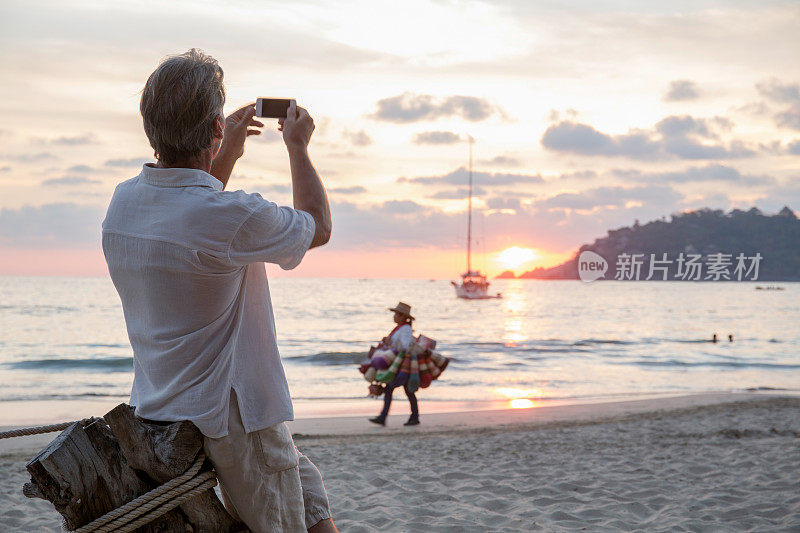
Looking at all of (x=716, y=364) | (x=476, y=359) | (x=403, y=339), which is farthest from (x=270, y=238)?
(x=716, y=364)

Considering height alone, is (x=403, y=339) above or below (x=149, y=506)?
below

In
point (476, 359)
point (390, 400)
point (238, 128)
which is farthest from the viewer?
point (476, 359)

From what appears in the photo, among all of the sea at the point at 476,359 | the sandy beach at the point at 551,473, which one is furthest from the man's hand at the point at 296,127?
the sea at the point at 476,359

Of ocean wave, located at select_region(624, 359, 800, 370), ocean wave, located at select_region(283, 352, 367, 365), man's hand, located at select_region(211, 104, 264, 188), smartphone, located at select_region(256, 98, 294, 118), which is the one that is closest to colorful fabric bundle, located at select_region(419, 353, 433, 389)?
man's hand, located at select_region(211, 104, 264, 188)

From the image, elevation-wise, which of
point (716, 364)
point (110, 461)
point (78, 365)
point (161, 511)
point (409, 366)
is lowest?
point (78, 365)

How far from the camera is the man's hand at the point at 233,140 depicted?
1.95 meters

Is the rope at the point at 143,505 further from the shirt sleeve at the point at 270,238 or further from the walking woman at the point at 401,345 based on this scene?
the walking woman at the point at 401,345

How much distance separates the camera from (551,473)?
6.40m

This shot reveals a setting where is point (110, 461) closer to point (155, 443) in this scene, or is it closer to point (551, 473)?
point (155, 443)

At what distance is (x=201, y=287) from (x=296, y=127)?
492mm

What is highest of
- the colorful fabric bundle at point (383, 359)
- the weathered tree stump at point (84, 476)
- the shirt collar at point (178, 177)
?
the shirt collar at point (178, 177)

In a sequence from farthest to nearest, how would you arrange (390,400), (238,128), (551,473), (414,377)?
(390,400)
(414,377)
(551,473)
(238,128)

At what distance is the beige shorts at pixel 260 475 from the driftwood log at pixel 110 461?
68 mm

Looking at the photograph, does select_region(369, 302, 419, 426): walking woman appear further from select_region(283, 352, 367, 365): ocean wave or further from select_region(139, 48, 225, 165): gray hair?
select_region(283, 352, 367, 365): ocean wave
